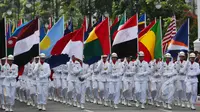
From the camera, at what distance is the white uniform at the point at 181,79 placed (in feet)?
65.2

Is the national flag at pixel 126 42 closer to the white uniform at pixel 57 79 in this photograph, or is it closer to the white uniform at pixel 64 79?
the white uniform at pixel 64 79

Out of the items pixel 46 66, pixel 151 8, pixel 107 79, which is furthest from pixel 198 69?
pixel 151 8

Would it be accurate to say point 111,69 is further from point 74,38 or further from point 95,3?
point 95,3

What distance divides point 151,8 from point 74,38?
20.7 meters

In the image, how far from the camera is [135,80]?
67.9 ft

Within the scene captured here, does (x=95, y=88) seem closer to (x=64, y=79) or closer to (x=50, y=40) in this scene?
(x=64, y=79)

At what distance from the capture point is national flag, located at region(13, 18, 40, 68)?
2106 cm

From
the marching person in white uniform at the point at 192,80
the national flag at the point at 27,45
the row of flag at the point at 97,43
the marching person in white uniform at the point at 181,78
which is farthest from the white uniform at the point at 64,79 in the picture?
the marching person in white uniform at the point at 192,80

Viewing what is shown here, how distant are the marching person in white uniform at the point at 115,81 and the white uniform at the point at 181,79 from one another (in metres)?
1.90

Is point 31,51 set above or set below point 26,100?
above

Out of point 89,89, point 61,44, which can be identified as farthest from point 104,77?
point 89,89

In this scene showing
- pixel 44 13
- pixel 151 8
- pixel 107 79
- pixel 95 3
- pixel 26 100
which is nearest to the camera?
pixel 107 79

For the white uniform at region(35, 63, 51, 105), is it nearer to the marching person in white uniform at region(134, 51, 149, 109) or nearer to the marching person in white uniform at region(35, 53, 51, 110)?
the marching person in white uniform at region(35, 53, 51, 110)

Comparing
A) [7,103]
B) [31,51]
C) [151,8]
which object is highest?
[151,8]
